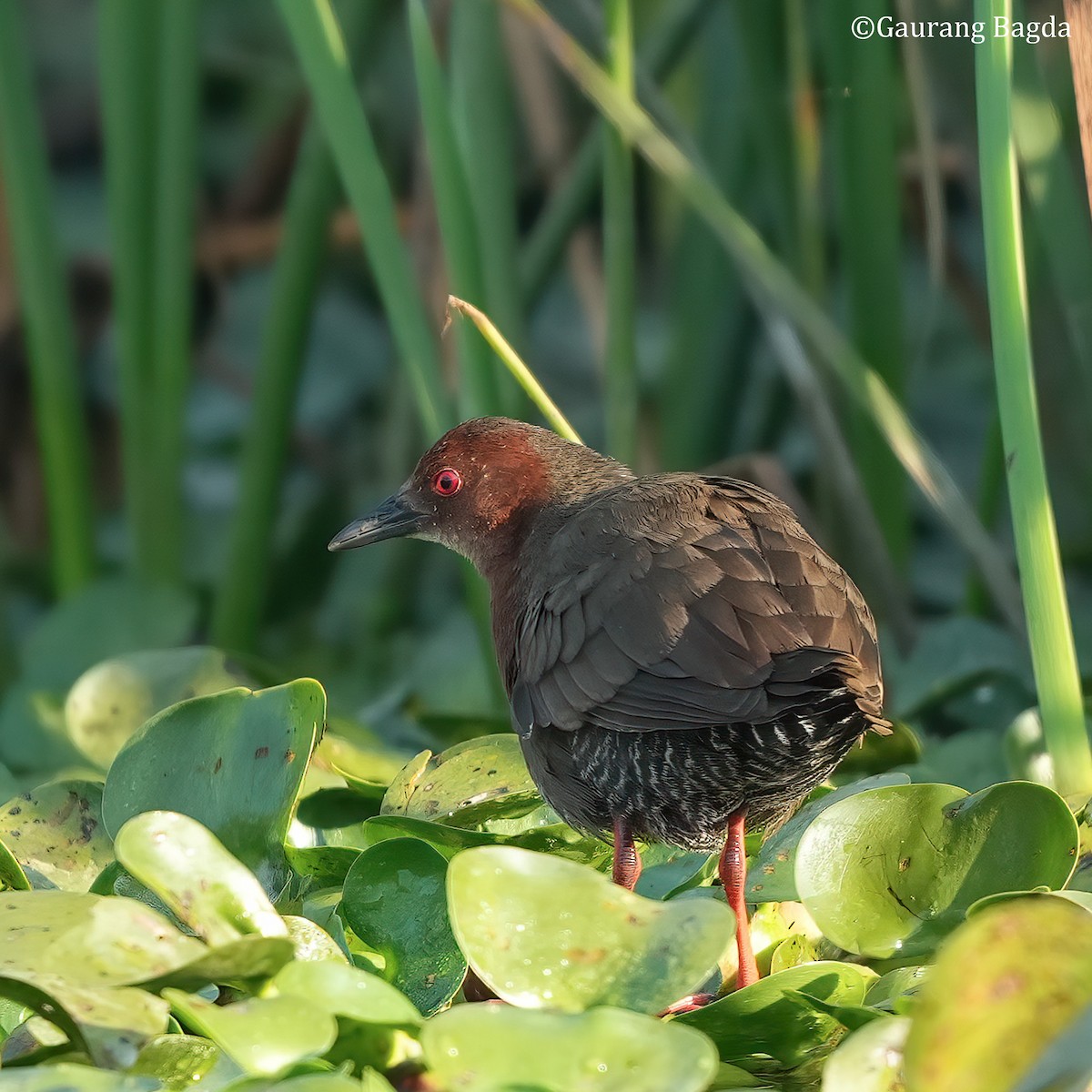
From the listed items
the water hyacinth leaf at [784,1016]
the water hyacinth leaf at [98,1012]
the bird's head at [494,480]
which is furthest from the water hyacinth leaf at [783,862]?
the water hyacinth leaf at [98,1012]

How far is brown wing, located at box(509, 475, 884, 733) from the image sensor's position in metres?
1.57

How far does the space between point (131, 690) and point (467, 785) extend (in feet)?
2.14

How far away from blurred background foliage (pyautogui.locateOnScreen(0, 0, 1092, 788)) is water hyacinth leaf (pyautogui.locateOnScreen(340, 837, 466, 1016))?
829 millimetres

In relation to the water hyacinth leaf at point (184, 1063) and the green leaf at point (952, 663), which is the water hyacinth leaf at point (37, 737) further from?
the green leaf at point (952, 663)

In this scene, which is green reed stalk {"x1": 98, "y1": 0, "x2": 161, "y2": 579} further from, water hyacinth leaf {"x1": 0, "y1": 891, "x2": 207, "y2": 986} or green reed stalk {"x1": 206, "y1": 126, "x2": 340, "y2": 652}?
water hyacinth leaf {"x1": 0, "y1": 891, "x2": 207, "y2": 986}

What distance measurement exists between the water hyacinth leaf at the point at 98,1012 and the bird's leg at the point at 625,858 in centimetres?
67

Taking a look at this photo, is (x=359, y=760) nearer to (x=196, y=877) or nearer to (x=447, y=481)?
(x=447, y=481)

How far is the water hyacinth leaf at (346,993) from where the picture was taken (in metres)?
1.27

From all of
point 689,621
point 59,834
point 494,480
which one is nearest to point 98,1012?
point 59,834

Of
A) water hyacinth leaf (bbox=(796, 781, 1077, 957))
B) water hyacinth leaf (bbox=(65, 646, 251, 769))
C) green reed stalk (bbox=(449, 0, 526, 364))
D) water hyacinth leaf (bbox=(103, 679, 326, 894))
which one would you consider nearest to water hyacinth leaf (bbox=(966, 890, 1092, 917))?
water hyacinth leaf (bbox=(796, 781, 1077, 957))

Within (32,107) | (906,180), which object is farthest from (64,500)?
(906,180)

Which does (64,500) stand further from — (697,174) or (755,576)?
(755,576)

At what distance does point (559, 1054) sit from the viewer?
1.20 m

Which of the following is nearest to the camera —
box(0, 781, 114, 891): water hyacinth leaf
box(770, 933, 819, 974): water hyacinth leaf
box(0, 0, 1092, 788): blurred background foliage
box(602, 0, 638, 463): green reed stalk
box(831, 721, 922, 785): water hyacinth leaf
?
box(770, 933, 819, 974): water hyacinth leaf
